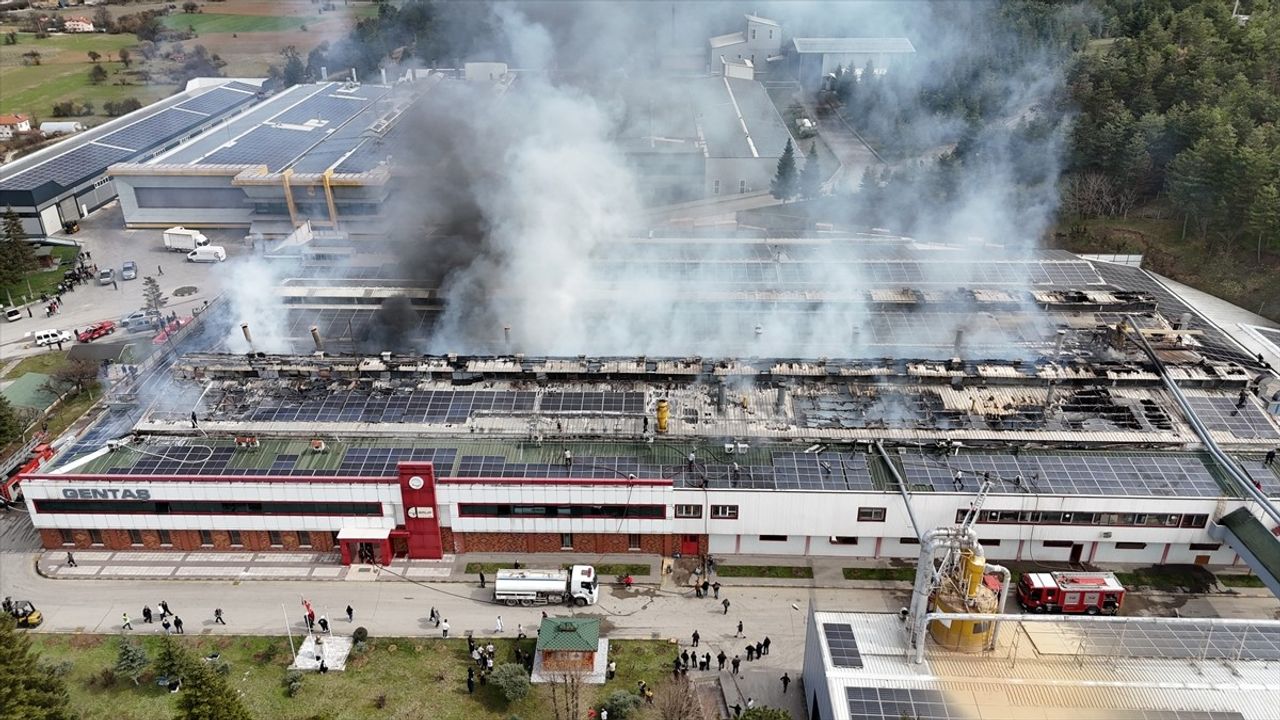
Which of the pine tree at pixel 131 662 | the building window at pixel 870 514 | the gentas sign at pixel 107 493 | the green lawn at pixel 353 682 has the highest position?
the gentas sign at pixel 107 493

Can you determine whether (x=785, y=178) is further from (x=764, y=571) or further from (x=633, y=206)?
(x=764, y=571)

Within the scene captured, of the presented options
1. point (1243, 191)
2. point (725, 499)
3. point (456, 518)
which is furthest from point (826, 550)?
point (1243, 191)

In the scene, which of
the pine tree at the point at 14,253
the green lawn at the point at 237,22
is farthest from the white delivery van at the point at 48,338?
the green lawn at the point at 237,22

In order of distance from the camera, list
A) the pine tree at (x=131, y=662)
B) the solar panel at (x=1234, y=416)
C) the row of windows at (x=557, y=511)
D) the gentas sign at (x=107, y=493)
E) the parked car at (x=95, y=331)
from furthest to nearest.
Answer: the parked car at (x=95, y=331) < the solar panel at (x=1234, y=416) < the row of windows at (x=557, y=511) < the gentas sign at (x=107, y=493) < the pine tree at (x=131, y=662)

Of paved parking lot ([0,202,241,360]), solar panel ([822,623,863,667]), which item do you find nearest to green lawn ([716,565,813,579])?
solar panel ([822,623,863,667])

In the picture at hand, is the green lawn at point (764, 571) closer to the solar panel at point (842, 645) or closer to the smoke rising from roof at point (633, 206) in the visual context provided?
the solar panel at point (842, 645)

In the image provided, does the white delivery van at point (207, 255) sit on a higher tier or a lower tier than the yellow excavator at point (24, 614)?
higher

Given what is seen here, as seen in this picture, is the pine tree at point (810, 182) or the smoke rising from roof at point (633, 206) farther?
the pine tree at point (810, 182)
